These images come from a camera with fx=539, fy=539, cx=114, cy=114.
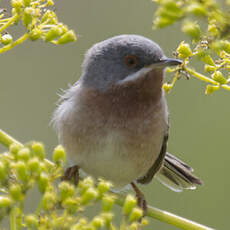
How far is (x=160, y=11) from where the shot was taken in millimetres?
2150

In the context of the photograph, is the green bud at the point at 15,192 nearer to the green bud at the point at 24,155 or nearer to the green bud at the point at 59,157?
the green bud at the point at 24,155

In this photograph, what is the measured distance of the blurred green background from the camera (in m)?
8.34

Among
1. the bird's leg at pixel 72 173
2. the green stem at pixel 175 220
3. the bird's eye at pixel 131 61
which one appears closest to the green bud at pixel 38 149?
the green stem at pixel 175 220

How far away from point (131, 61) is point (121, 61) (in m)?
0.13

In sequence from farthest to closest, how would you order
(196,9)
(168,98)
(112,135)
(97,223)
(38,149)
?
1. (168,98)
2. (112,135)
3. (38,149)
4. (97,223)
5. (196,9)

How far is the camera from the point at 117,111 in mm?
4812

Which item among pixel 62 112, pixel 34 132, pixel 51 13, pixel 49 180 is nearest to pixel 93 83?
pixel 62 112

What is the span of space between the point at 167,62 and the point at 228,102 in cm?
394

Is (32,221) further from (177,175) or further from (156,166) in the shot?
(177,175)

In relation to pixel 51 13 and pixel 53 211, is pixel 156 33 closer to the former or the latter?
pixel 51 13

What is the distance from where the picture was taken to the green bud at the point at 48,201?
2.50 meters

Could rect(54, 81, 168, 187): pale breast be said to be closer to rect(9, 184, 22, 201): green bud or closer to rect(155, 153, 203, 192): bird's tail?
rect(155, 153, 203, 192): bird's tail

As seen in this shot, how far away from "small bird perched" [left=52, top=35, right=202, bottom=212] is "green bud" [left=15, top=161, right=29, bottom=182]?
2.28 metres

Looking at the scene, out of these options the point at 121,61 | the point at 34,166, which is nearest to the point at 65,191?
the point at 34,166
